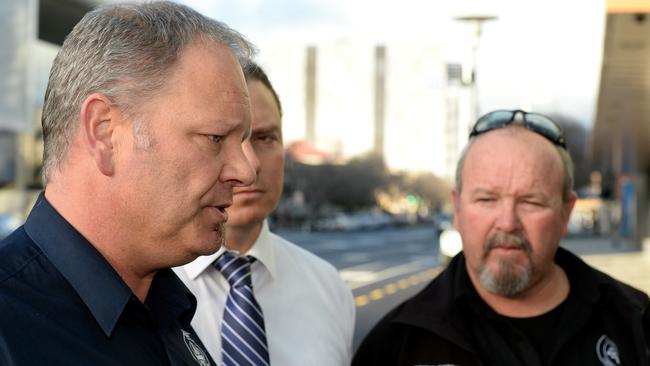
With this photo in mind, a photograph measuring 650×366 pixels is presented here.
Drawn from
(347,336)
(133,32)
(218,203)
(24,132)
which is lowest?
(24,132)

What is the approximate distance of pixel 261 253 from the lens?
292 cm

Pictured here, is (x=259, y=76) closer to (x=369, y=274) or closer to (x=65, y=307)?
(x=65, y=307)

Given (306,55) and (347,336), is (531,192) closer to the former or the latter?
(347,336)

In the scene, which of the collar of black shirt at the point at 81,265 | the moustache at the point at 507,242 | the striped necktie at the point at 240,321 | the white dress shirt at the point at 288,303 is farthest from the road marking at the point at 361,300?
the collar of black shirt at the point at 81,265

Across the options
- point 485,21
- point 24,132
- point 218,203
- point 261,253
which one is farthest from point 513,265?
point 24,132

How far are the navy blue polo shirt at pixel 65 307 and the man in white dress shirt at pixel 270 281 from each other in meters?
1.06

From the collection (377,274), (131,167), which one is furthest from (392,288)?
(131,167)

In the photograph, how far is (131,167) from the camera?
1.60 m

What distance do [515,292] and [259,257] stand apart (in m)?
0.82

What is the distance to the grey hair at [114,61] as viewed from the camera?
1620mm

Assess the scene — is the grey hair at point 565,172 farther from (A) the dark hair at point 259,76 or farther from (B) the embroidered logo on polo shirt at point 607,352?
(A) the dark hair at point 259,76

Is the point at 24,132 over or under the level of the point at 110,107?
under

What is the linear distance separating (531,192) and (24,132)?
1245 inches

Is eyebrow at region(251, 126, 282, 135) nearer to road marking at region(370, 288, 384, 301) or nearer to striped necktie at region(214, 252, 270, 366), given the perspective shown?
striped necktie at region(214, 252, 270, 366)
